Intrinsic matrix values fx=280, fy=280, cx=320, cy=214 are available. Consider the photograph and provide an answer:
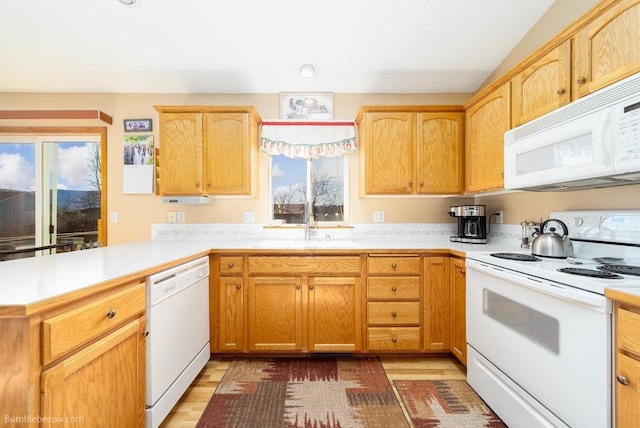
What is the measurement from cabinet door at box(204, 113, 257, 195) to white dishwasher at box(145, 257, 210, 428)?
2.35ft

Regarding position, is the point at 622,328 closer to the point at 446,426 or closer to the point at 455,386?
the point at 446,426

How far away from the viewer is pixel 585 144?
1263 mm

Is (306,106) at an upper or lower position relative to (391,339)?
upper

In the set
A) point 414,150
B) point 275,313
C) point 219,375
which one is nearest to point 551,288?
point 414,150

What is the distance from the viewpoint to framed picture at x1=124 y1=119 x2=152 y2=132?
2.77 m

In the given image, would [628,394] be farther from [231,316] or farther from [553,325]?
[231,316]

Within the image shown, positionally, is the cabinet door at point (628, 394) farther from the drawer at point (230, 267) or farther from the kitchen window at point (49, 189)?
the kitchen window at point (49, 189)

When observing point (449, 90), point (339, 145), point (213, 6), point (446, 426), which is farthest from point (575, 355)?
point (213, 6)

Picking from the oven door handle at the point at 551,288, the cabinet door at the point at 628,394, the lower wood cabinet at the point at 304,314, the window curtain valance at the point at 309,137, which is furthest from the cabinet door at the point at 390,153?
the cabinet door at the point at 628,394

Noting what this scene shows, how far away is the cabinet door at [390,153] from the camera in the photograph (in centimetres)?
245

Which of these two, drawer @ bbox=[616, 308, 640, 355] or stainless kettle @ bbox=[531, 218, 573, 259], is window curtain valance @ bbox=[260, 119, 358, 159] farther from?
drawer @ bbox=[616, 308, 640, 355]

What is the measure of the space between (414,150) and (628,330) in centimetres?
181

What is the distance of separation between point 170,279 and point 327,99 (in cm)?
217

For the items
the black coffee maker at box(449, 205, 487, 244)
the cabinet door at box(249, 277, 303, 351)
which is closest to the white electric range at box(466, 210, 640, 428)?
the black coffee maker at box(449, 205, 487, 244)
